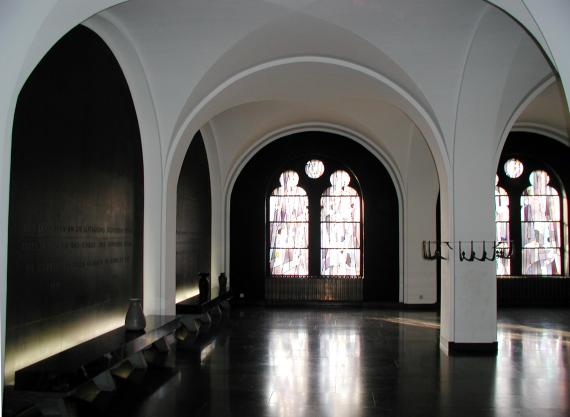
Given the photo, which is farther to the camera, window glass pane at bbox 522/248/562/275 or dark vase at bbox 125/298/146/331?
window glass pane at bbox 522/248/562/275

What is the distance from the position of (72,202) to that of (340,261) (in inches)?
386

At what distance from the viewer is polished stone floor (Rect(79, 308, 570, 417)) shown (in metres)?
6.18

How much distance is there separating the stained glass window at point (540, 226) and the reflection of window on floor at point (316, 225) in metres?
4.37

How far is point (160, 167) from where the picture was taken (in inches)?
380

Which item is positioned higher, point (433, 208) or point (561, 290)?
point (433, 208)

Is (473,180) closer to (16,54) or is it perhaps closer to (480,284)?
(480,284)

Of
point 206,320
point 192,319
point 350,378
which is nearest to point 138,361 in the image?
point 192,319

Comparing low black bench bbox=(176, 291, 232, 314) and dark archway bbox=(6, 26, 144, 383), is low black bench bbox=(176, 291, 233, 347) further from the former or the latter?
dark archway bbox=(6, 26, 144, 383)

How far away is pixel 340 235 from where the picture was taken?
52.5ft

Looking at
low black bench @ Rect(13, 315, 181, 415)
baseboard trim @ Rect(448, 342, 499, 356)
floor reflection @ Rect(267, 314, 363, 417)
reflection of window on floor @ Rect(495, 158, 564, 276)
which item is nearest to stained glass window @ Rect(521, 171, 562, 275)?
reflection of window on floor @ Rect(495, 158, 564, 276)

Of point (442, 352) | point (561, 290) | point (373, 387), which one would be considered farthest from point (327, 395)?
point (561, 290)

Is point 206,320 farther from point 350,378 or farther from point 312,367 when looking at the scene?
point 350,378

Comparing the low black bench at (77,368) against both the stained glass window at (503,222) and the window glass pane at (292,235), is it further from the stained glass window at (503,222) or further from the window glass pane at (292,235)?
the stained glass window at (503,222)

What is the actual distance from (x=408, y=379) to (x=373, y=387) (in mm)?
657
